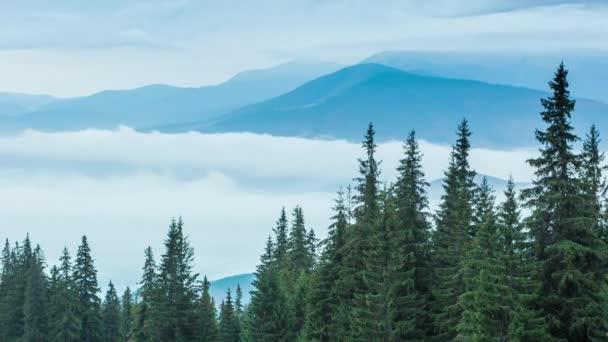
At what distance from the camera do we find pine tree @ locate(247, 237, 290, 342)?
6656cm

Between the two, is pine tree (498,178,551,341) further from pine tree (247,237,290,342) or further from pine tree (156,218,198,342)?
pine tree (156,218,198,342)

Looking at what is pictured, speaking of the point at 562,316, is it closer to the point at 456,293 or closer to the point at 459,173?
the point at 456,293

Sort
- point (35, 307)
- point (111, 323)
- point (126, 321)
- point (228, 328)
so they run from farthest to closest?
point (126, 321) → point (111, 323) → point (35, 307) → point (228, 328)

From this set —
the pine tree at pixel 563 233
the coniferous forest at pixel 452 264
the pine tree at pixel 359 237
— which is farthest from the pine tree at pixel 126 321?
the pine tree at pixel 563 233

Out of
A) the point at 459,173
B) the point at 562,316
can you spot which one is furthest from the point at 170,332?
the point at 562,316

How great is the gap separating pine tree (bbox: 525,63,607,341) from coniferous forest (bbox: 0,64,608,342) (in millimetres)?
63

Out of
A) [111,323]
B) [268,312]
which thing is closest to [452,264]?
[268,312]

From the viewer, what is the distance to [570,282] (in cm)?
3859

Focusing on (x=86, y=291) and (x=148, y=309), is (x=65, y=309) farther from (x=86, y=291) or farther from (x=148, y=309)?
(x=148, y=309)

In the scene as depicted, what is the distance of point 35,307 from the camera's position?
97.4 metres

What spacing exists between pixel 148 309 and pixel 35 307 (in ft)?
74.0

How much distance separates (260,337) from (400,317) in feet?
74.8

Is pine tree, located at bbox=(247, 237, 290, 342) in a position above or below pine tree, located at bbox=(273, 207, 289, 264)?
below

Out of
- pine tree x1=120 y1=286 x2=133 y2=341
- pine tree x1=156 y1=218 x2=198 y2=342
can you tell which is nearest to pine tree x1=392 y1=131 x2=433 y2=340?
pine tree x1=156 y1=218 x2=198 y2=342
